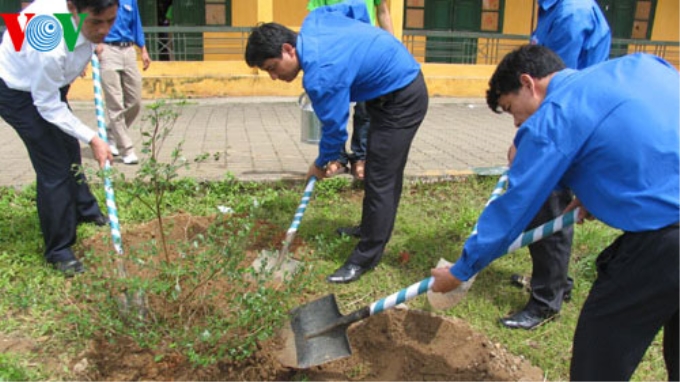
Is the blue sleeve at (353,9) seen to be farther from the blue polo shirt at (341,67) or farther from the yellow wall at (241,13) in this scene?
the yellow wall at (241,13)

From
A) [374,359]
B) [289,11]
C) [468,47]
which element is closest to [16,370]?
[374,359]

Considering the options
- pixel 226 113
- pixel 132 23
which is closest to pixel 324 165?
pixel 132 23

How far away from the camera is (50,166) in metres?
3.23

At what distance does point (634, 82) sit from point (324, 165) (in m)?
1.91

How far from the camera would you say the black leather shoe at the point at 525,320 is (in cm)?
295

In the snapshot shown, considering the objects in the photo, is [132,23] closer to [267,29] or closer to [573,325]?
[267,29]

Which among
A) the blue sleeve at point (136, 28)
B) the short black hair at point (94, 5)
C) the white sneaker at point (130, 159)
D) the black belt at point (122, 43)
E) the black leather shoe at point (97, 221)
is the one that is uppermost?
the short black hair at point (94, 5)

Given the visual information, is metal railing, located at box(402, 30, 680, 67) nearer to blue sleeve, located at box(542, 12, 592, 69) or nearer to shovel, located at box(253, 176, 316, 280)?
blue sleeve, located at box(542, 12, 592, 69)

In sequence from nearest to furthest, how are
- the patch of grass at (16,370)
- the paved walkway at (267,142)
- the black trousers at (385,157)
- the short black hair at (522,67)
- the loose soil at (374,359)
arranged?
the short black hair at (522,67), the patch of grass at (16,370), the loose soil at (374,359), the black trousers at (385,157), the paved walkway at (267,142)

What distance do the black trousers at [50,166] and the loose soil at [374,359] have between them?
31.4 inches

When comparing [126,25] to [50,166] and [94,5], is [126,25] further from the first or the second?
[94,5]

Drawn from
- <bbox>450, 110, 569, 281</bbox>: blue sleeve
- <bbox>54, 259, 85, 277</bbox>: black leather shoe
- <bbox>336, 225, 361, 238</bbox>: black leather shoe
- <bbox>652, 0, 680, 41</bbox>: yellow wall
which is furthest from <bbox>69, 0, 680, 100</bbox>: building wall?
<bbox>450, 110, 569, 281</bbox>: blue sleeve

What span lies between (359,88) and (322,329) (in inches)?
53.4

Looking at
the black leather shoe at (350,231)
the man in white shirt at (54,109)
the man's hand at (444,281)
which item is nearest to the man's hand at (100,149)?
the man in white shirt at (54,109)
